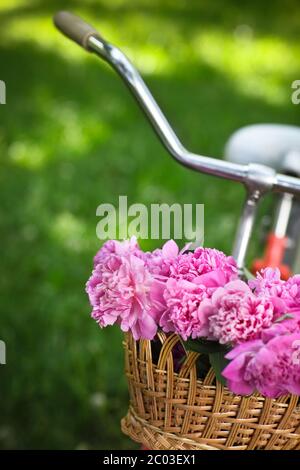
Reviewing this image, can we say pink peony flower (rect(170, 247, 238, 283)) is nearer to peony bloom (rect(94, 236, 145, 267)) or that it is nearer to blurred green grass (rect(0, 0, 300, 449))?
peony bloom (rect(94, 236, 145, 267))

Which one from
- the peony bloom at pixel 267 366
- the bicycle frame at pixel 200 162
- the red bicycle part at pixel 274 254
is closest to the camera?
the peony bloom at pixel 267 366

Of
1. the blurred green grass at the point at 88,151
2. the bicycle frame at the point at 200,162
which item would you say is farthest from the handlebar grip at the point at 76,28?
the blurred green grass at the point at 88,151

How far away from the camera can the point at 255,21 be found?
8406 millimetres

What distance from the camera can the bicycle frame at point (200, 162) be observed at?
5.30ft

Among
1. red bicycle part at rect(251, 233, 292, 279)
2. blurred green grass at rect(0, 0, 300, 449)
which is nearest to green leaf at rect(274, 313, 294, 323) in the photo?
red bicycle part at rect(251, 233, 292, 279)

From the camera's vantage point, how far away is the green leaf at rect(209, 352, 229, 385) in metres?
1.30

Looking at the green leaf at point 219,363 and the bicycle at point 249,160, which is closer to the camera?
the green leaf at point 219,363

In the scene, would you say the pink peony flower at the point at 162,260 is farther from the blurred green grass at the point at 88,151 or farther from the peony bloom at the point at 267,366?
the blurred green grass at the point at 88,151

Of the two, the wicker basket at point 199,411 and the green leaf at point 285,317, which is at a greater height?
the green leaf at point 285,317

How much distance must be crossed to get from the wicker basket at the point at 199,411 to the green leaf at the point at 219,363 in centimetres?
3

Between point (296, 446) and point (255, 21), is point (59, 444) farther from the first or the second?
point (255, 21)

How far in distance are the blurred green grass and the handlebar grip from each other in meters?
1.27

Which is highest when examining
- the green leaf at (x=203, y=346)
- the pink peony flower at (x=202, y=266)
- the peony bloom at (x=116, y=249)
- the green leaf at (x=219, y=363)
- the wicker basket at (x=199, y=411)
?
the peony bloom at (x=116, y=249)

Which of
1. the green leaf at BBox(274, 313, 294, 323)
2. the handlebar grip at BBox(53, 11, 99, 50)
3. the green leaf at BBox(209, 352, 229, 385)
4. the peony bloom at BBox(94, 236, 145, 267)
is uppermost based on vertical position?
the handlebar grip at BBox(53, 11, 99, 50)
